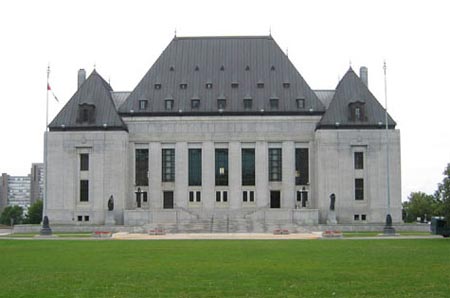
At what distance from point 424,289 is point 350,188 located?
6207 cm

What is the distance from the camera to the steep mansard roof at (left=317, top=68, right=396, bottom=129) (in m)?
83.1

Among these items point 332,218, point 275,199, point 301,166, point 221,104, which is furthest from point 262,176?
point 332,218

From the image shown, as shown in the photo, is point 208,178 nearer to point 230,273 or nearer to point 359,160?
point 359,160

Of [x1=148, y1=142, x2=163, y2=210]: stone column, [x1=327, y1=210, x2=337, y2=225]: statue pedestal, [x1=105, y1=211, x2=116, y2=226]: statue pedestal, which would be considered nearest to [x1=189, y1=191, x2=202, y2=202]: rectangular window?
[x1=148, y1=142, x2=163, y2=210]: stone column

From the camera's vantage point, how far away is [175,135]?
→ 86.0m

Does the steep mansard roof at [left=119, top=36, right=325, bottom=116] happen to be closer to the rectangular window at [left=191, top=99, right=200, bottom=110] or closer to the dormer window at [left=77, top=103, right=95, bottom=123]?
the rectangular window at [left=191, top=99, right=200, bottom=110]

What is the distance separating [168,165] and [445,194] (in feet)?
139

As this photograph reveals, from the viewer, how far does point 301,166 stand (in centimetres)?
8594

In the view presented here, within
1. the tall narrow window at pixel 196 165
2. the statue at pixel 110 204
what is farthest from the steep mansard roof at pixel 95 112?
the statue at pixel 110 204

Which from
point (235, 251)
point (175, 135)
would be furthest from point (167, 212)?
point (235, 251)

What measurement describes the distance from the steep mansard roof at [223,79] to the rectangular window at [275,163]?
15.3 ft

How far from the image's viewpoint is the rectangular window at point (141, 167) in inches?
3403

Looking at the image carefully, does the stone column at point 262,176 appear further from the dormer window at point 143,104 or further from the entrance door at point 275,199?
the dormer window at point 143,104

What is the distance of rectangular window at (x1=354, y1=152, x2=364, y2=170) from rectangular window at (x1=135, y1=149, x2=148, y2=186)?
24161 mm
